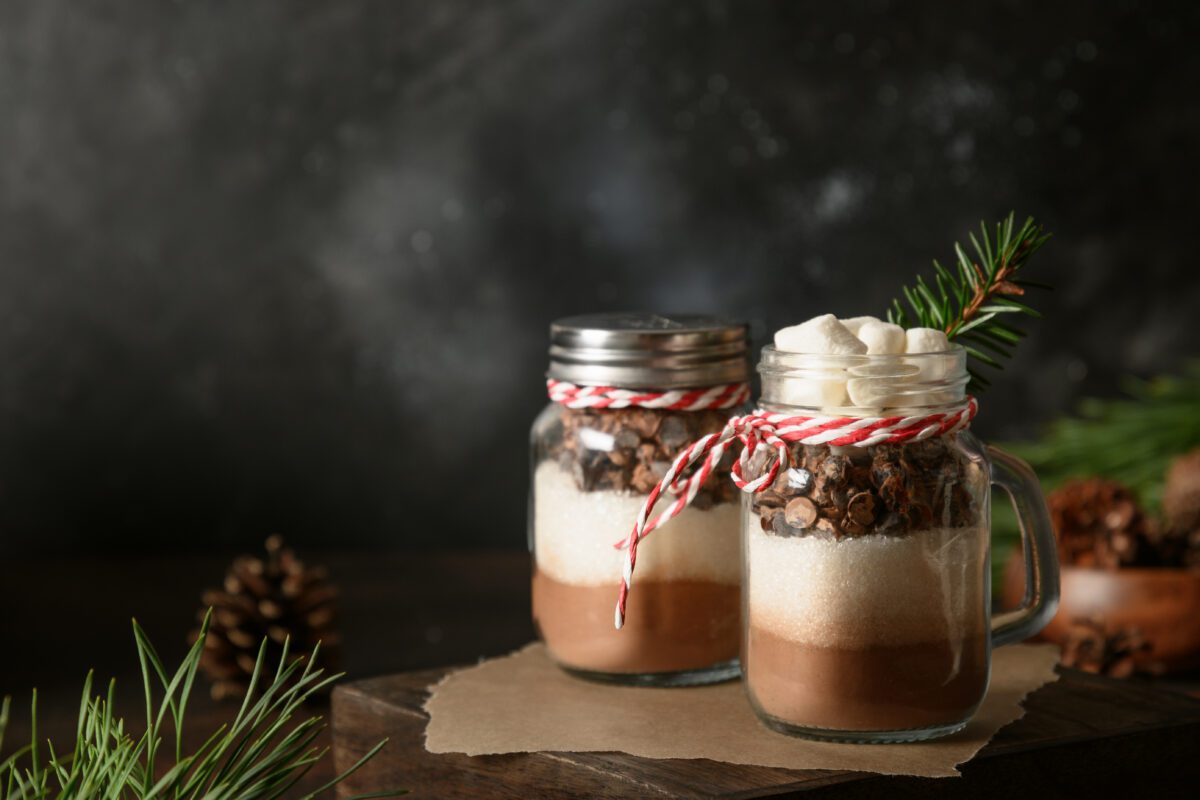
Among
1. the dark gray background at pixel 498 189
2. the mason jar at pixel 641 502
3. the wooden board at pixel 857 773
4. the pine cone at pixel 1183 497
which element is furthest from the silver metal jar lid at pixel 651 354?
the dark gray background at pixel 498 189

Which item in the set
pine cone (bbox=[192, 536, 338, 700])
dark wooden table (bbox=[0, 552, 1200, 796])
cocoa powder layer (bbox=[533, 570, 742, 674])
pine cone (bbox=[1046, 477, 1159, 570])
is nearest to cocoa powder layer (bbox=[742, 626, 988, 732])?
cocoa powder layer (bbox=[533, 570, 742, 674])

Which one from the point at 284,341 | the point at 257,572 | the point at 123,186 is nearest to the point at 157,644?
the point at 257,572

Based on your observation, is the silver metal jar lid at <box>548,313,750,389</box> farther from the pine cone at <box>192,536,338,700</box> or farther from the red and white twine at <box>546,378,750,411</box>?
the pine cone at <box>192,536,338,700</box>

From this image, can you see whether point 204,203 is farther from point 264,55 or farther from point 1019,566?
point 1019,566

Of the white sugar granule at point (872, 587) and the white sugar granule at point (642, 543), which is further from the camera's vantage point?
the white sugar granule at point (642, 543)

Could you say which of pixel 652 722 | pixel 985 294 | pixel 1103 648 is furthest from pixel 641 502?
pixel 1103 648

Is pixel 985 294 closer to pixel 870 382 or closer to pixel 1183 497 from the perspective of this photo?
pixel 870 382

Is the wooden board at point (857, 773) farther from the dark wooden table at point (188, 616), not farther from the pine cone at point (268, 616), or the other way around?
the pine cone at point (268, 616)
